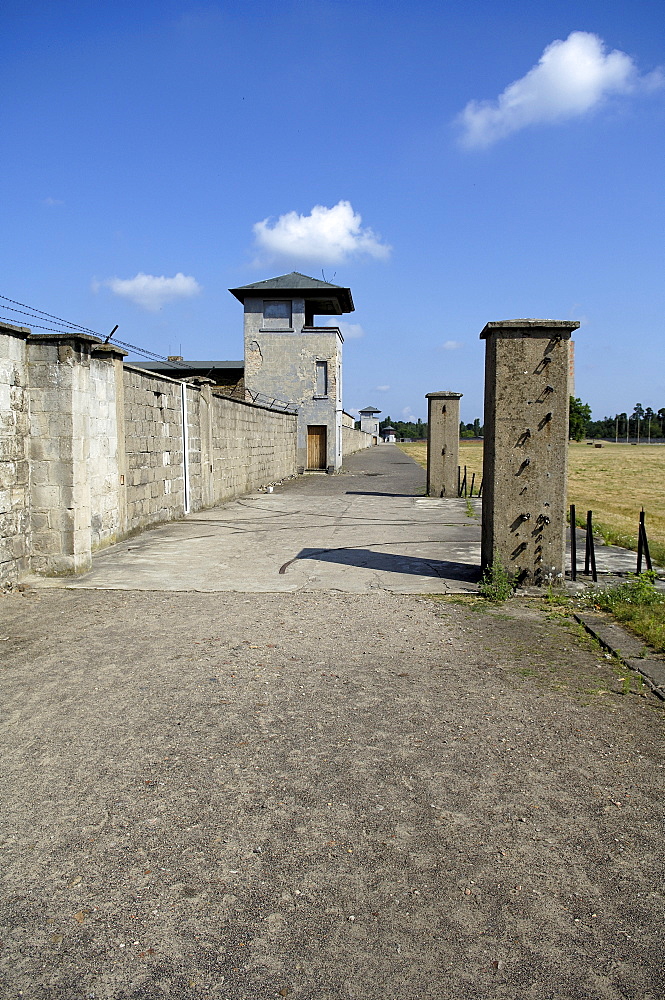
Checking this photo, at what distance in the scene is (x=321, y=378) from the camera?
32.0 meters

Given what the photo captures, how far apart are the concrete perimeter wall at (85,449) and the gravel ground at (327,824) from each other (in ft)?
9.02

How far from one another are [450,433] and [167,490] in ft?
29.0

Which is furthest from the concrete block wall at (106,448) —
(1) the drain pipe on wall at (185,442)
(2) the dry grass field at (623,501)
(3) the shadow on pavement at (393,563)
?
(2) the dry grass field at (623,501)

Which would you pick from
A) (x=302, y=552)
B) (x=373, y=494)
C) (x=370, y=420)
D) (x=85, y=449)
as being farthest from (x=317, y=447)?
(x=370, y=420)

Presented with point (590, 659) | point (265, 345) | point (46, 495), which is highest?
point (265, 345)

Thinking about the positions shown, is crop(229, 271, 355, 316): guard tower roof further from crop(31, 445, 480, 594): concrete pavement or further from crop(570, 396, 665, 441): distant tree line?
crop(570, 396, 665, 441): distant tree line

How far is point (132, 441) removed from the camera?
1129 cm

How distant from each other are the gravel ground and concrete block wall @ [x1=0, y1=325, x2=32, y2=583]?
2.42 meters

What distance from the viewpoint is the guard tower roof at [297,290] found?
31.7 m

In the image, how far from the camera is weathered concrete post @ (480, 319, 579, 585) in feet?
24.3

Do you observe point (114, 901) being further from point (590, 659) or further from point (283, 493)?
point (283, 493)

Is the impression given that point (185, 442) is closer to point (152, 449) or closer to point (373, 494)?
point (152, 449)

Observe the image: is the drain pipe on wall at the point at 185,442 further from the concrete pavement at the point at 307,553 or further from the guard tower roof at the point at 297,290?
the guard tower roof at the point at 297,290

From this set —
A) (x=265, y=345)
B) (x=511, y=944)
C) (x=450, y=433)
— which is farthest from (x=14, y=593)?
(x=265, y=345)
